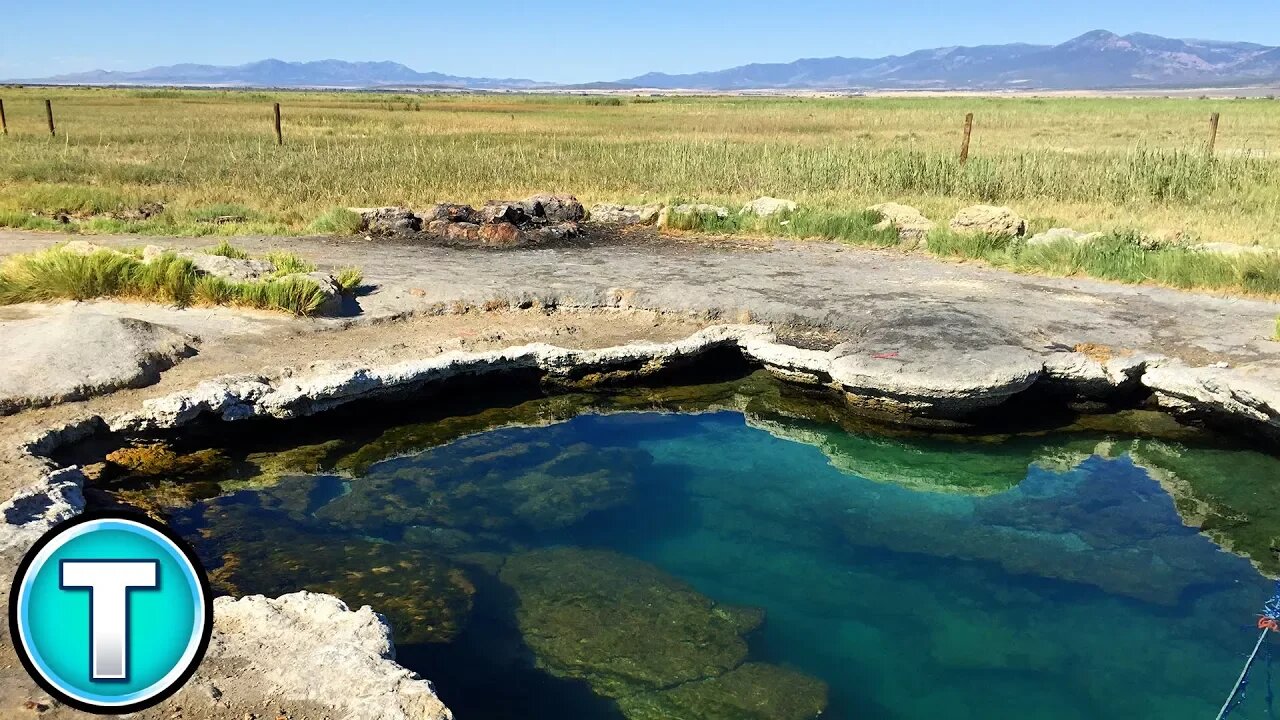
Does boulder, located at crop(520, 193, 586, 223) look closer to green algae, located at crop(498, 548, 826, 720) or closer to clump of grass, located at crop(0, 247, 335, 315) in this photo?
clump of grass, located at crop(0, 247, 335, 315)

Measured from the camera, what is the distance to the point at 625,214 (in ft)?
44.7

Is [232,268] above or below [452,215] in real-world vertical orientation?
below

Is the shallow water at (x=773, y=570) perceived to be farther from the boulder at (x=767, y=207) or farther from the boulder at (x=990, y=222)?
the boulder at (x=767, y=207)

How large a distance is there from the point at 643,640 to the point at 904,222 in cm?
933

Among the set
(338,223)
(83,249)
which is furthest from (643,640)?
(338,223)

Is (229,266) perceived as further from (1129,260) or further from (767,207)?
(1129,260)

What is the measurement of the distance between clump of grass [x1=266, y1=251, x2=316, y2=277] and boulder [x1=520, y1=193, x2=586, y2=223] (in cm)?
420

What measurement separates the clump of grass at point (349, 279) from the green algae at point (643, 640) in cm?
455

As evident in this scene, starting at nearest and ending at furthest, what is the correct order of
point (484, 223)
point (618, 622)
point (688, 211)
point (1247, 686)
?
point (1247, 686), point (618, 622), point (484, 223), point (688, 211)

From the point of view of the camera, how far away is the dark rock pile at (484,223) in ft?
39.2

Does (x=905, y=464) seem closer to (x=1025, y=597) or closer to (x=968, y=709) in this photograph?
(x=1025, y=597)

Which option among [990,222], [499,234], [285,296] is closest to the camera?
[285,296]

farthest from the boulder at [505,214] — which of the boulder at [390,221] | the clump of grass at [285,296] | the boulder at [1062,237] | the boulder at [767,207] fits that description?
the boulder at [1062,237]

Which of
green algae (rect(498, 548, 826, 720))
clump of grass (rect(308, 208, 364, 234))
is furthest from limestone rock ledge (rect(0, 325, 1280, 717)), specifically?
clump of grass (rect(308, 208, 364, 234))
